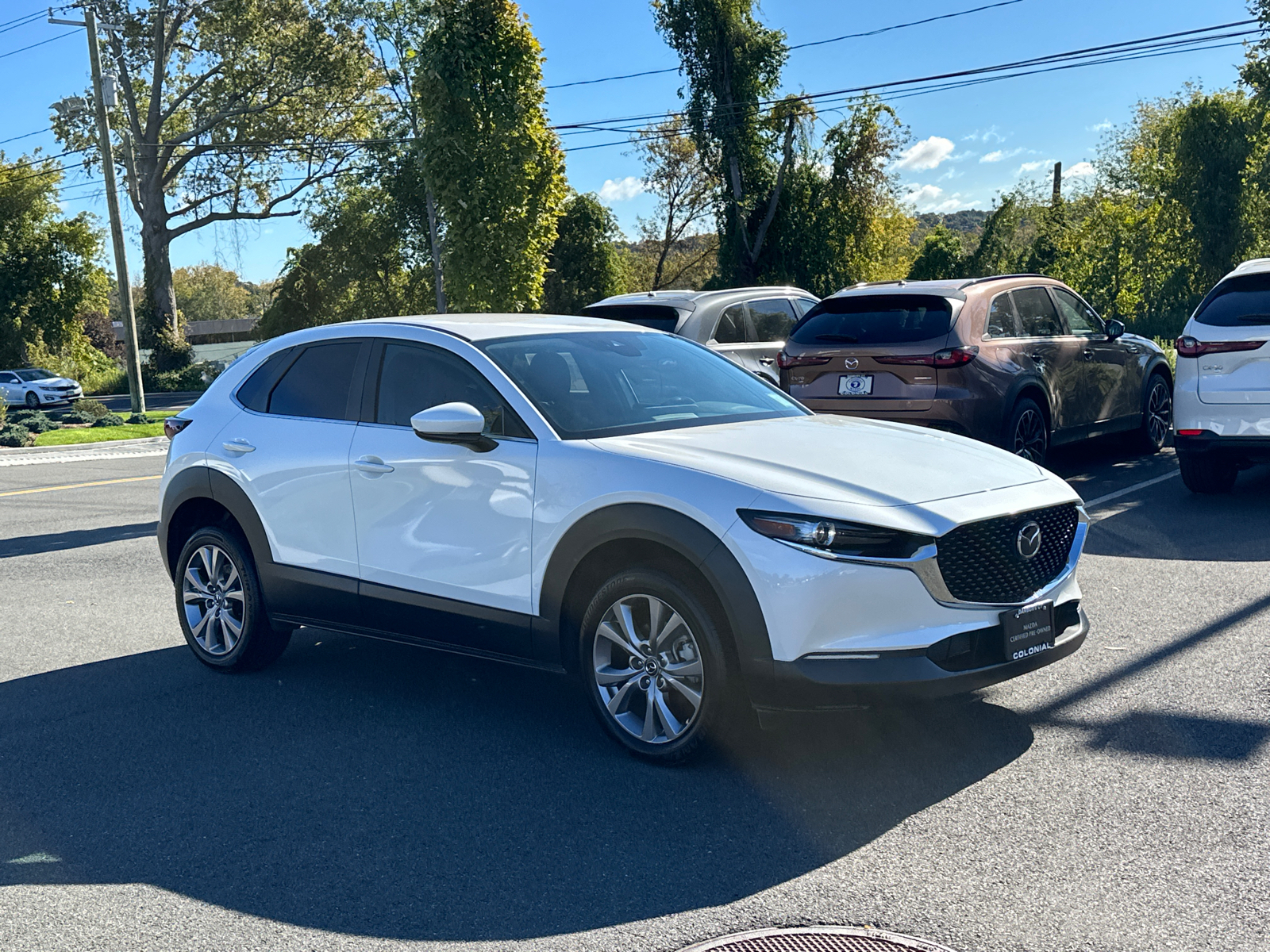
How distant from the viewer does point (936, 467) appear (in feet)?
14.9

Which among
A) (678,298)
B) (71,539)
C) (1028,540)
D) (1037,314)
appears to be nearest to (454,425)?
(1028,540)

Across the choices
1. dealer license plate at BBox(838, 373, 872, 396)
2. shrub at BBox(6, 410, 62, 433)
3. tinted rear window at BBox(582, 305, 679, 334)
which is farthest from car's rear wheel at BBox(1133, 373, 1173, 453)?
shrub at BBox(6, 410, 62, 433)

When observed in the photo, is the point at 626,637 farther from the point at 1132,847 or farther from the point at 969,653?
the point at 1132,847

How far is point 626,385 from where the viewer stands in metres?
5.35

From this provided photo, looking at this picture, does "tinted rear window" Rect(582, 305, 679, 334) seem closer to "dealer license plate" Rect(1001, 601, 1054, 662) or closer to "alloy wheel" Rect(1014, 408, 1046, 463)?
"alloy wheel" Rect(1014, 408, 1046, 463)

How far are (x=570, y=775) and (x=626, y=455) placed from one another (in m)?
1.20

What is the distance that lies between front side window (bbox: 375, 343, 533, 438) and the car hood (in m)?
0.54

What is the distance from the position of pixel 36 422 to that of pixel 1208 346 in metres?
23.4

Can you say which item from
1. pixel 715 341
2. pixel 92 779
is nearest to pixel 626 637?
pixel 92 779

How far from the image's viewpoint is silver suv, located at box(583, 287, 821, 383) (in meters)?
11.5

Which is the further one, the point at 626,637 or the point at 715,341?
the point at 715,341

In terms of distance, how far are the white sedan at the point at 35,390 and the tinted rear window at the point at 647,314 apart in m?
33.7

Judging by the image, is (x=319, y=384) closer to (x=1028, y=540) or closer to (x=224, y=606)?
(x=224, y=606)

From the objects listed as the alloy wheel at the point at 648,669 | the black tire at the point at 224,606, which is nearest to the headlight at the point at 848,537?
the alloy wheel at the point at 648,669
